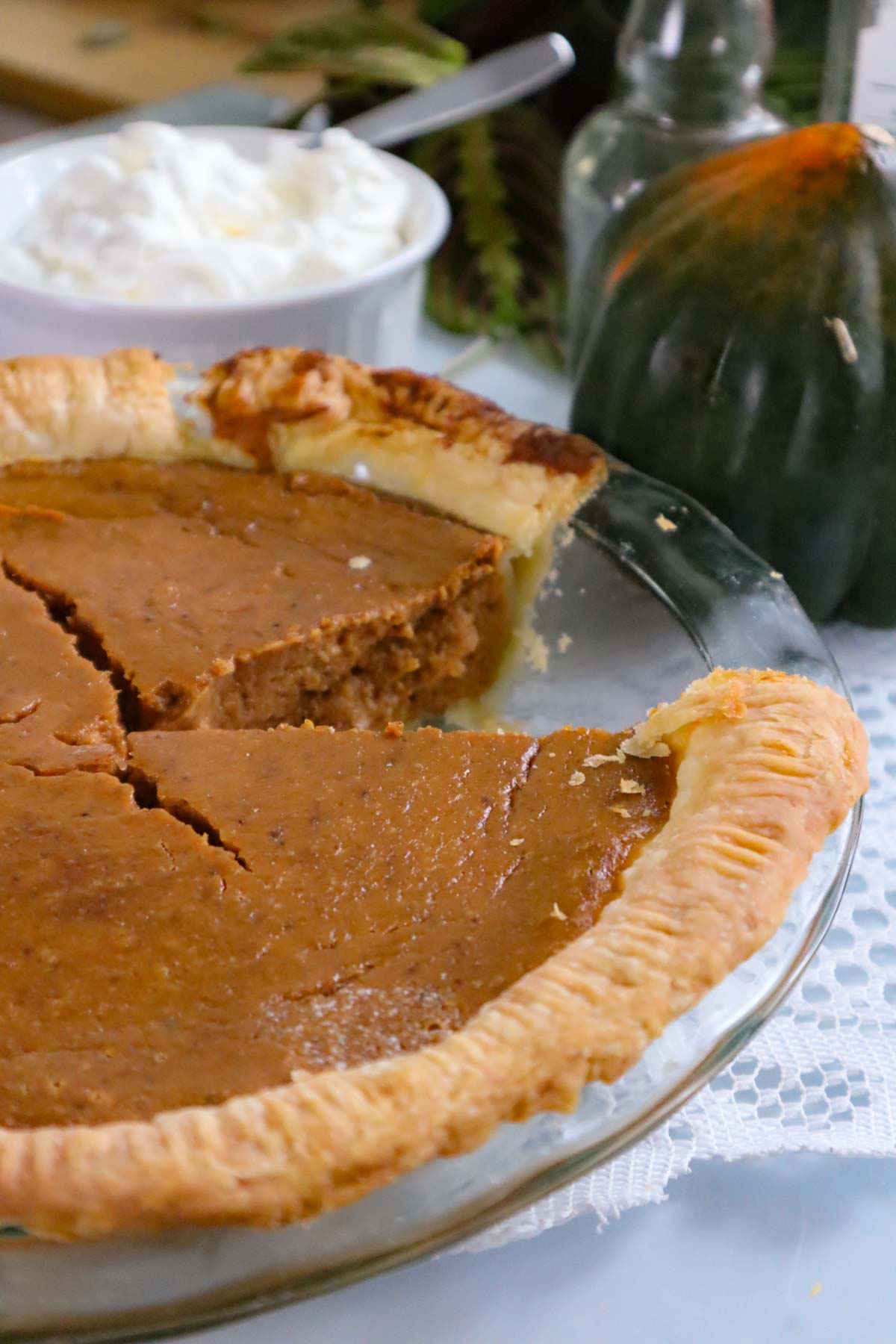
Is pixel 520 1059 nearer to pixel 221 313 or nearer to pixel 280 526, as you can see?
pixel 280 526

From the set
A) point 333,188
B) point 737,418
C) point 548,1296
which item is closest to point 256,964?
point 548,1296

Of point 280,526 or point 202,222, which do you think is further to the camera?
point 202,222

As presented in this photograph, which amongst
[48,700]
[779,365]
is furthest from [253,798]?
[779,365]

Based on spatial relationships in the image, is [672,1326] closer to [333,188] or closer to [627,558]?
[627,558]

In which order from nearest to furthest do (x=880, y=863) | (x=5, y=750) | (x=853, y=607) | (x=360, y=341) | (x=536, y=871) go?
(x=536, y=871), (x=5, y=750), (x=880, y=863), (x=853, y=607), (x=360, y=341)

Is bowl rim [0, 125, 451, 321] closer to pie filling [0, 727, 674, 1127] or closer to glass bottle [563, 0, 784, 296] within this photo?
glass bottle [563, 0, 784, 296]

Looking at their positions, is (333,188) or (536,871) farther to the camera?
(333,188)
